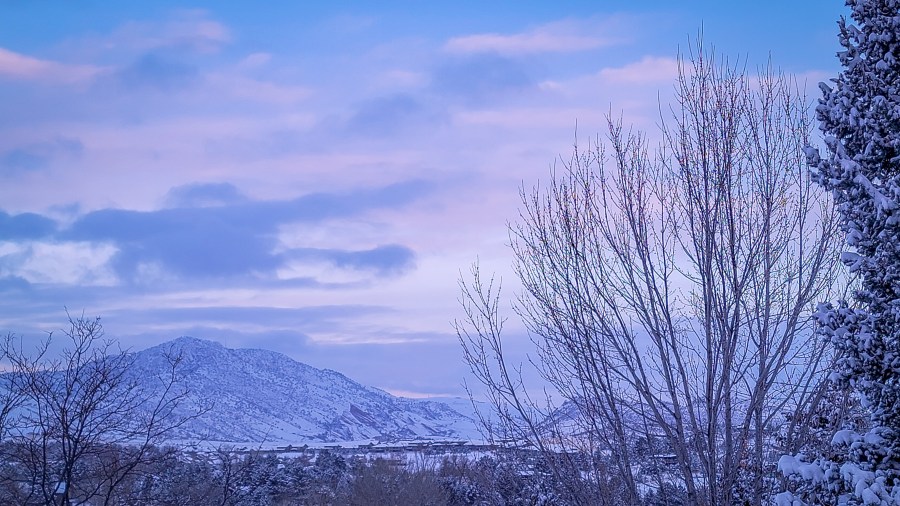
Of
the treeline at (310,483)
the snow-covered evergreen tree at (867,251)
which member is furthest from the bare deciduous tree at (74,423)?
the snow-covered evergreen tree at (867,251)

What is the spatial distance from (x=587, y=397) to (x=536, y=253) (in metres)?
1.47

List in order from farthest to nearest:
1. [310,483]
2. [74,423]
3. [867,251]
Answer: [310,483]
[74,423]
[867,251]

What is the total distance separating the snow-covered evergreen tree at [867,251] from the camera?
5004mm

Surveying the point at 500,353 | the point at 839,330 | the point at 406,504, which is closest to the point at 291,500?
the point at 406,504

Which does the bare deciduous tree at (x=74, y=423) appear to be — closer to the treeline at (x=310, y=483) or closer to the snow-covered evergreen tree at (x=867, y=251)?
the treeline at (x=310, y=483)

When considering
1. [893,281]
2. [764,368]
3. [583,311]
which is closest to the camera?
[893,281]

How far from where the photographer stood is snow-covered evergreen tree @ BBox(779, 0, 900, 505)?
5004 millimetres

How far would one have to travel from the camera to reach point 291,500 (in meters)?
52.8

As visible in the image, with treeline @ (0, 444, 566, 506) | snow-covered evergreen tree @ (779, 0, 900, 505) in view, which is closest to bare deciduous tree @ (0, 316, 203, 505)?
treeline @ (0, 444, 566, 506)

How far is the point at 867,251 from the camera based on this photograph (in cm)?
519

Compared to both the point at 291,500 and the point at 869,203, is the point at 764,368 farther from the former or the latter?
the point at 291,500

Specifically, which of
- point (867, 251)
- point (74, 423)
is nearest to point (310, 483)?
point (74, 423)

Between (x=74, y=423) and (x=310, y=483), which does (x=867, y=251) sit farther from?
(x=310, y=483)

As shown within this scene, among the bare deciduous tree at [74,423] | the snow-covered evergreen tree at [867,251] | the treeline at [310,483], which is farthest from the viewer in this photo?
the treeline at [310,483]
